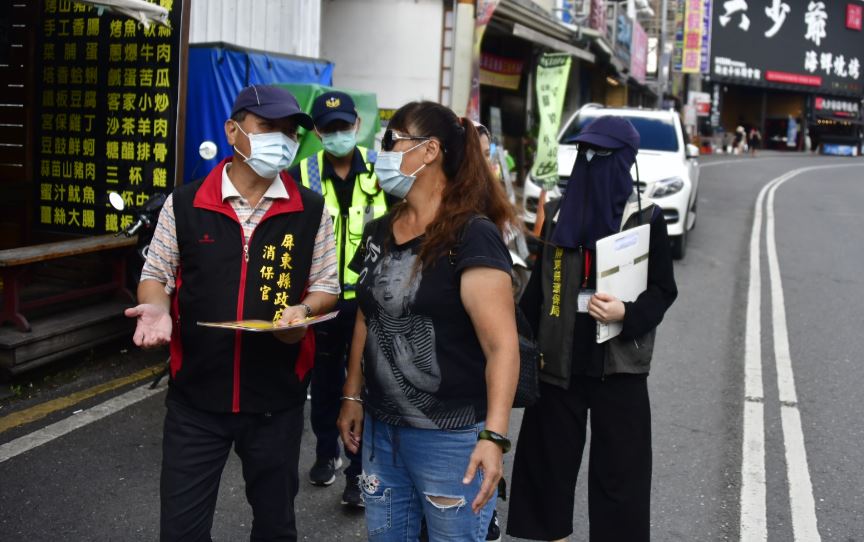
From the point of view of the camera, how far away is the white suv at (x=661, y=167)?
37.6 feet

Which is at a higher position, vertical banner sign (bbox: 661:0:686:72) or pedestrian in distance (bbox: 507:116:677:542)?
vertical banner sign (bbox: 661:0:686:72)

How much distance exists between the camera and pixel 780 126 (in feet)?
186

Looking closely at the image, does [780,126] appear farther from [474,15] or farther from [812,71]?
[474,15]

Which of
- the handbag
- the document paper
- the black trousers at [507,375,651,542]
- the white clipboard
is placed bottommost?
the black trousers at [507,375,651,542]

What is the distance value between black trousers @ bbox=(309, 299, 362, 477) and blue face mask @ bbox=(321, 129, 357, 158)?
669 mm

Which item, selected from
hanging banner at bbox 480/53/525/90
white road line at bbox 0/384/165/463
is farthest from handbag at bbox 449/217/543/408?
hanging banner at bbox 480/53/525/90

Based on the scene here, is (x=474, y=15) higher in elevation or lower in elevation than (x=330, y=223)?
higher

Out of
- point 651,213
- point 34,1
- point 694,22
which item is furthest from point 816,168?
point 651,213

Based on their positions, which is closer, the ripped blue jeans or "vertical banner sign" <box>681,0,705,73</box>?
the ripped blue jeans

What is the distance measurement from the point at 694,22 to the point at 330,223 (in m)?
42.0

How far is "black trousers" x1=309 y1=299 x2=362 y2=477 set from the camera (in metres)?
4.21

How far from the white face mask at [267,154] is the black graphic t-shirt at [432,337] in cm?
53

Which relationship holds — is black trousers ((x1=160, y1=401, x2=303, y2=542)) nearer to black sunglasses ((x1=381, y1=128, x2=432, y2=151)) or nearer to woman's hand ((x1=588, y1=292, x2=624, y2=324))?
black sunglasses ((x1=381, y1=128, x2=432, y2=151))

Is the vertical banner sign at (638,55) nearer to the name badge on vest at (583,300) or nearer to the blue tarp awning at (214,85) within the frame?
the blue tarp awning at (214,85)
